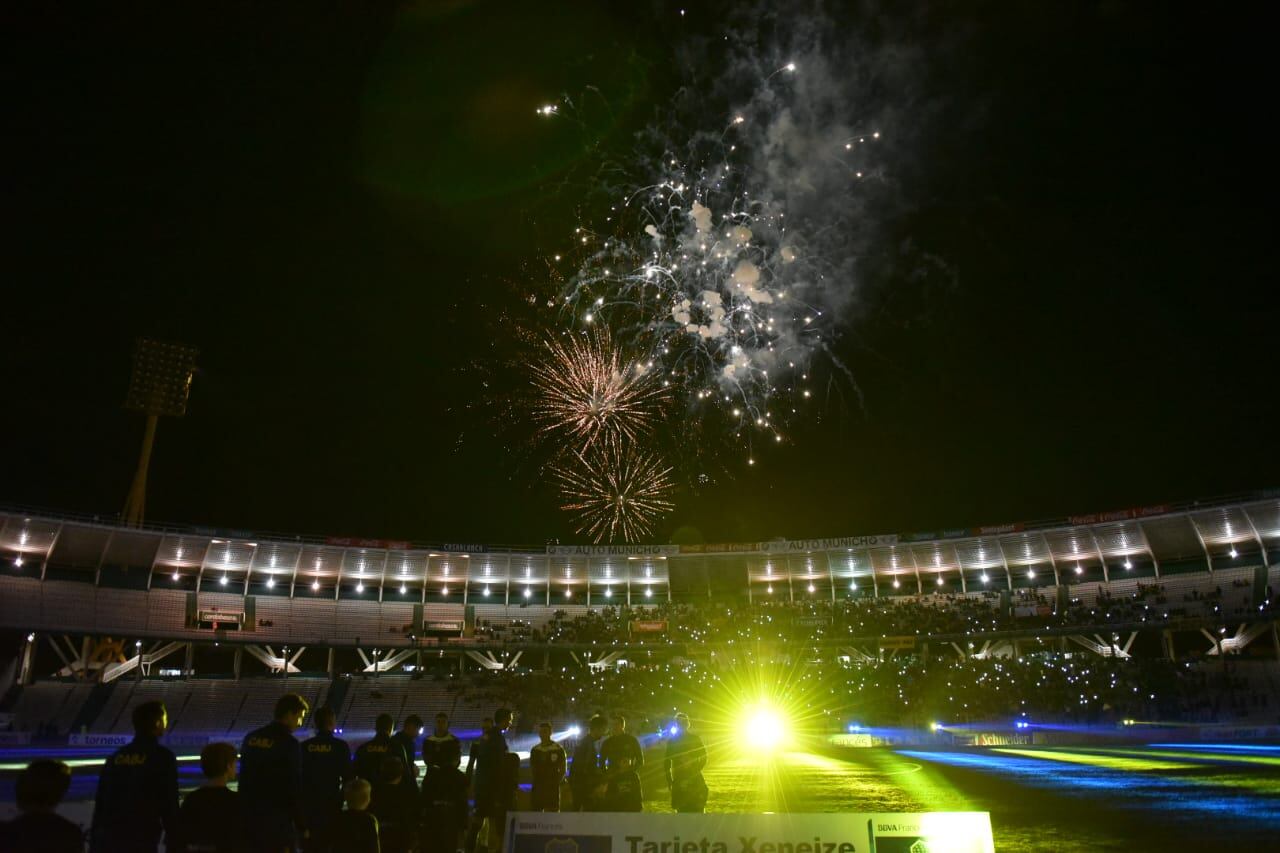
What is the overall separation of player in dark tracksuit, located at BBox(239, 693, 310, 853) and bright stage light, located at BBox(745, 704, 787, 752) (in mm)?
28497

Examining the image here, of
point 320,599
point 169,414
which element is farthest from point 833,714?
point 169,414

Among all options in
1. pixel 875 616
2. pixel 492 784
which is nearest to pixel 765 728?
pixel 875 616

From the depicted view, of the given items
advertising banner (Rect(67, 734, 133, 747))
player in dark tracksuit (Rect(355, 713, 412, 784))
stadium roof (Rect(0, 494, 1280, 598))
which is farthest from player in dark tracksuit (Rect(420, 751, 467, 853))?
stadium roof (Rect(0, 494, 1280, 598))

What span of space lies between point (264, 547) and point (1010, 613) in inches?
1859

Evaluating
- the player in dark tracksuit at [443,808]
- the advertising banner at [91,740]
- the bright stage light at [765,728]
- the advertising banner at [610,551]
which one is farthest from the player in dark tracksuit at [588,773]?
the advertising banner at [610,551]

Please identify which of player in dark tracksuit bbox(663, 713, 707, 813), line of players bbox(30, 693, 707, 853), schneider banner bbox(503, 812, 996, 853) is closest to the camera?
line of players bbox(30, 693, 707, 853)

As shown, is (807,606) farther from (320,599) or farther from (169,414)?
(169,414)

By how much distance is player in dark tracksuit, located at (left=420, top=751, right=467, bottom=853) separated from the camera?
8.35m

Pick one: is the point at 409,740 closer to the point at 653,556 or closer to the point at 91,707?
the point at 91,707

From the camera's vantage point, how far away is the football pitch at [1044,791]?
10.0m

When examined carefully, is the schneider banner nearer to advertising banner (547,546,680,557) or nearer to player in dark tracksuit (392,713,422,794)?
player in dark tracksuit (392,713,422,794)

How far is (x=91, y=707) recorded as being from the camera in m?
40.9

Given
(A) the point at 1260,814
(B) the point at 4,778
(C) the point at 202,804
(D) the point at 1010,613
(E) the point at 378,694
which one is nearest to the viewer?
(C) the point at 202,804

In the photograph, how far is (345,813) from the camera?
6641mm
